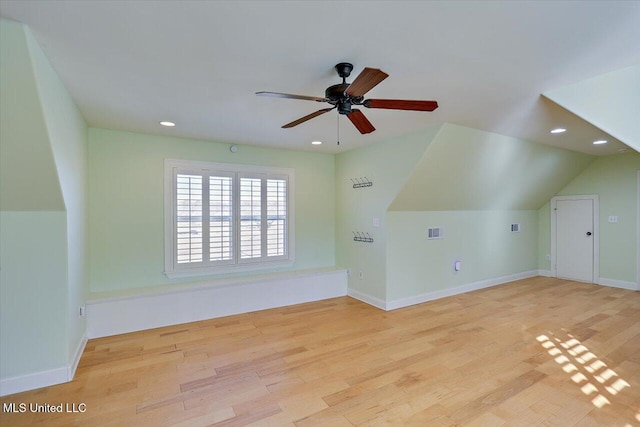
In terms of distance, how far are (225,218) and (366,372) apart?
287cm

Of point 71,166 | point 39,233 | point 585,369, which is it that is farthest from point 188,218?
point 585,369

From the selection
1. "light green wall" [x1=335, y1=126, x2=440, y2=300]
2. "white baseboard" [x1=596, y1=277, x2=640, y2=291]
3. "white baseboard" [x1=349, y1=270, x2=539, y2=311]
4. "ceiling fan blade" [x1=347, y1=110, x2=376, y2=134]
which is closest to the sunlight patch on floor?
"white baseboard" [x1=349, y1=270, x2=539, y2=311]

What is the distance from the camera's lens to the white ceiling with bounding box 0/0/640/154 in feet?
5.27

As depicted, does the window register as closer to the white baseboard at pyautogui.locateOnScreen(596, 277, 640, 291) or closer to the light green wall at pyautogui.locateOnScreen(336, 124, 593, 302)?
the light green wall at pyautogui.locateOnScreen(336, 124, 593, 302)

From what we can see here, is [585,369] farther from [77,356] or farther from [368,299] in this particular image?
[77,356]

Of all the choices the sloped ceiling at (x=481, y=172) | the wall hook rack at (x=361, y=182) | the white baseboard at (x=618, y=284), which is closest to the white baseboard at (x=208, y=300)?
the wall hook rack at (x=361, y=182)

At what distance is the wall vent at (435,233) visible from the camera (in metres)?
4.88

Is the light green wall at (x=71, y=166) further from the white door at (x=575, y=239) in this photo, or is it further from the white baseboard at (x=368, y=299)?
the white door at (x=575, y=239)

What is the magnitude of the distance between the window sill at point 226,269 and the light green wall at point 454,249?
5.76ft

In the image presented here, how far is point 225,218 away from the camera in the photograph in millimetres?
4500

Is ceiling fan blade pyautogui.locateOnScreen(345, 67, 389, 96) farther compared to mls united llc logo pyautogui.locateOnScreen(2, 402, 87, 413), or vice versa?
mls united llc logo pyautogui.locateOnScreen(2, 402, 87, 413)

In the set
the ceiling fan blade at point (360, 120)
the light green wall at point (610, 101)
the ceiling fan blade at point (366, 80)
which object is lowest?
the ceiling fan blade at point (360, 120)

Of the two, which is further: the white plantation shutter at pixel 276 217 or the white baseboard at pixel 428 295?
the white plantation shutter at pixel 276 217

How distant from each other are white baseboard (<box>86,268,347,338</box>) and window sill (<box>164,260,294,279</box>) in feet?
0.67
